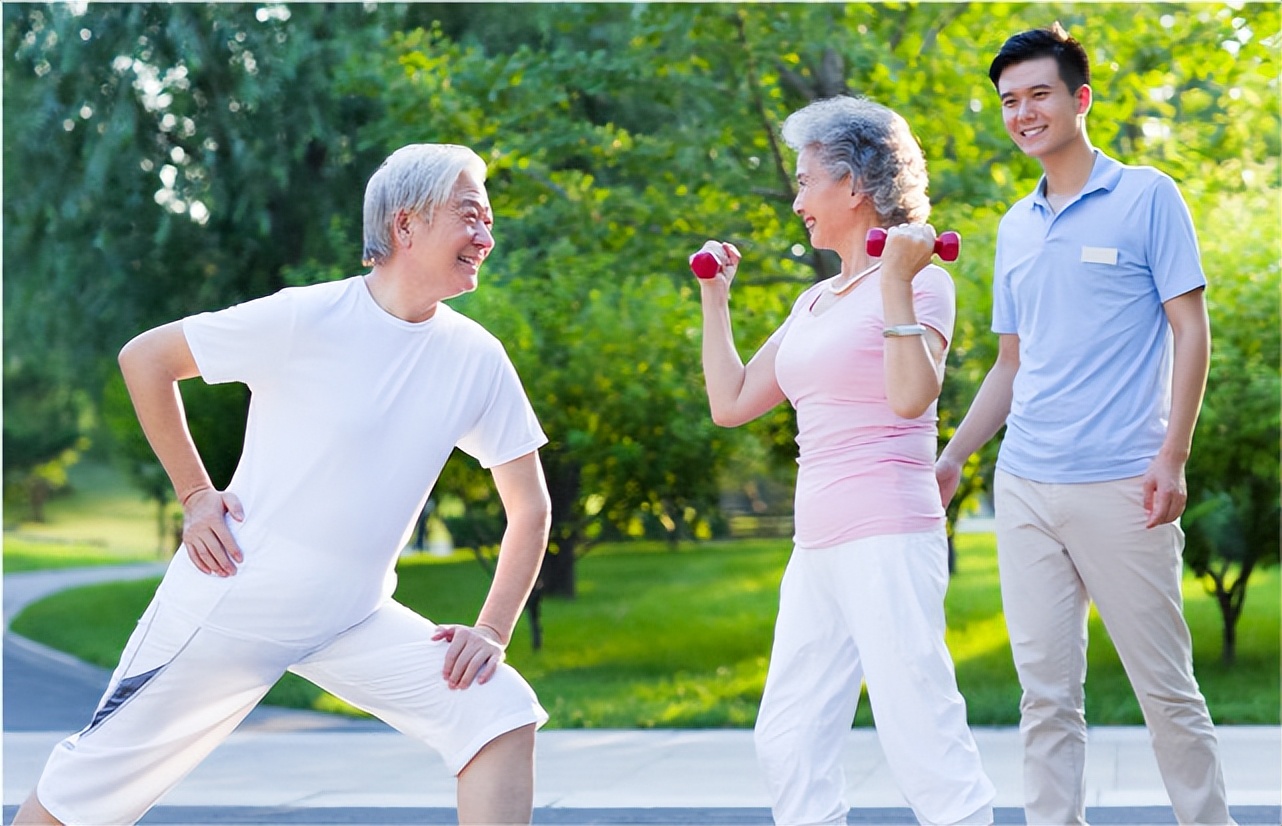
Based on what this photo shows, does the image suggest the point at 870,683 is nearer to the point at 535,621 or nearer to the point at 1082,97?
the point at 1082,97

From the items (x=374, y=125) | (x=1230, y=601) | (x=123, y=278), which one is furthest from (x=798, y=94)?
(x=123, y=278)

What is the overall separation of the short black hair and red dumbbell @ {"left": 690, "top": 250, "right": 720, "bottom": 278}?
3.05ft

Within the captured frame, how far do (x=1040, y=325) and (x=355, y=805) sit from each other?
317cm

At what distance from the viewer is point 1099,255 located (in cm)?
364

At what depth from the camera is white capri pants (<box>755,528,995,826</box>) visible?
298 cm

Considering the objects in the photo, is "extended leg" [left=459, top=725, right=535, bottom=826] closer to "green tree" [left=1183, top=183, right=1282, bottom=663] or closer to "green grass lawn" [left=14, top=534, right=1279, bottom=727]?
"green grass lawn" [left=14, top=534, right=1279, bottom=727]

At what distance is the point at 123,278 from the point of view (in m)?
12.6

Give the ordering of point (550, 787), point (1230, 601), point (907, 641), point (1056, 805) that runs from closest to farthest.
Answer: point (907, 641)
point (1056, 805)
point (550, 787)
point (1230, 601)

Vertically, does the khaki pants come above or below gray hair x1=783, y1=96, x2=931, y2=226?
below

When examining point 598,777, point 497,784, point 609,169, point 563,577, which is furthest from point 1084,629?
point 563,577

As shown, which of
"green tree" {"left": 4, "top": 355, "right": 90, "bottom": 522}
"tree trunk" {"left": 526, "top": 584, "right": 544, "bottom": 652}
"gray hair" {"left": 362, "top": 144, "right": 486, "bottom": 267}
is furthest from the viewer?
"green tree" {"left": 4, "top": 355, "right": 90, "bottom": 522}

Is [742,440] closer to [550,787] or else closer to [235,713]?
[550,787]

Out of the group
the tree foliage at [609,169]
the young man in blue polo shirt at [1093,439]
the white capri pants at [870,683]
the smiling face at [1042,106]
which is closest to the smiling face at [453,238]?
the white capri pants at [870,683]

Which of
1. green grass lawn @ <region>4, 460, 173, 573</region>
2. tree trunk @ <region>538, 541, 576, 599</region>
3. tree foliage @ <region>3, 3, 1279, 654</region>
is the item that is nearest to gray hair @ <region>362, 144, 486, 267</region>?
tree foliage @ <region>3, 3, 1279, 654</region>
